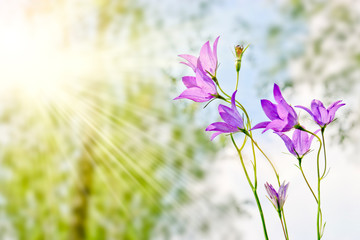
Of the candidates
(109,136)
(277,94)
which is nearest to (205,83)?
(277,94)

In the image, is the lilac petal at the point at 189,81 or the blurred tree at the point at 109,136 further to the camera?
the blurred tree at the point at 109,136

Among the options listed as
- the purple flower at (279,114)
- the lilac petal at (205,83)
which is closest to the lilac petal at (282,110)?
the purple flower at (279,114)

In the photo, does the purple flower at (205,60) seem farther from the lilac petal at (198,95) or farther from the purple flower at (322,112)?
the purple flower at (322,112)

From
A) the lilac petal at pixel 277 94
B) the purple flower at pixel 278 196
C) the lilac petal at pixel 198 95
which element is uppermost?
the lilac petal at pixel 198 95

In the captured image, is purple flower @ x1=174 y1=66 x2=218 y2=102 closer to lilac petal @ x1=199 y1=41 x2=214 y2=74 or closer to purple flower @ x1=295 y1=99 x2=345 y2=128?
lilac petal @ x1=199 y1=41 x2=214 y2=74

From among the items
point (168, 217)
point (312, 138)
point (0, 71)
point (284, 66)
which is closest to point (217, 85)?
point (312, 138)

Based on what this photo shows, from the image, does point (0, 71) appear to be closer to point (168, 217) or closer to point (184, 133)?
point (184, 133)
